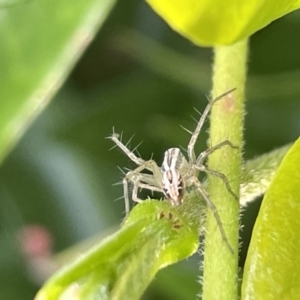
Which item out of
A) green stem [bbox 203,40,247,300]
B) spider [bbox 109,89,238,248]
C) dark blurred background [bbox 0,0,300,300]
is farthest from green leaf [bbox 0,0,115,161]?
dark blurred background [bbox 0,0,300,300]

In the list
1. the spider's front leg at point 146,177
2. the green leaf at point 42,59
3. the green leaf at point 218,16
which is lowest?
the spider's front leg at point 146,177

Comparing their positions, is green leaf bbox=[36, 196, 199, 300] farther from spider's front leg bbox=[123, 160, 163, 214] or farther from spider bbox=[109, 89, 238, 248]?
spider's front leg bbox=[123, 160, 163, 214]

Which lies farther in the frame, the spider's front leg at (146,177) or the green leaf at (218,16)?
the spider's front leg at (146,177)

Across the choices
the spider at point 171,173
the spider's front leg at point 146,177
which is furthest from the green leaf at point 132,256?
the spider's front leg at point 146,177

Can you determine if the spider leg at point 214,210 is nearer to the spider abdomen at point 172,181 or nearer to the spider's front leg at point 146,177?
the spider abdomen at point 172,181

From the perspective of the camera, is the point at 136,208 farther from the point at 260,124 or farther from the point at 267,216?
the point at 260,124
